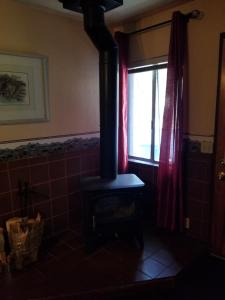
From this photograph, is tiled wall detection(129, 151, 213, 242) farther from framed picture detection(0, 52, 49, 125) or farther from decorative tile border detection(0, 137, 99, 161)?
framed picture detection(0, 52, 49, 125)

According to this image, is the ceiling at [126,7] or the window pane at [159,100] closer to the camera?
the ceiling at [126,7]

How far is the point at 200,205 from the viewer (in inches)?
88.7

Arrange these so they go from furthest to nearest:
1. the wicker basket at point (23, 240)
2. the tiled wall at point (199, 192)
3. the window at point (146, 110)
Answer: the window at point (146, 110)
the tiled wall at point (199, 192)
the wicker basket at point (23, 240)

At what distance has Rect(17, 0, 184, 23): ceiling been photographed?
2.14m

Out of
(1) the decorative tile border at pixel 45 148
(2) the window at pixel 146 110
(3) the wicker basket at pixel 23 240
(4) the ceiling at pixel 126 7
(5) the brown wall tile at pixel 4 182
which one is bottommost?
(3) the wicker basket at pixel 23 240

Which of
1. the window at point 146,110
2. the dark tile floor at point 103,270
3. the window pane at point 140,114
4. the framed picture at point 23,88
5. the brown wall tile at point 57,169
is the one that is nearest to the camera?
the dark tile floor at point 103,270

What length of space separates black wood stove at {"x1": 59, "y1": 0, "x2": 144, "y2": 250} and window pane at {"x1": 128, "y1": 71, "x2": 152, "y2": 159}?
654 mm

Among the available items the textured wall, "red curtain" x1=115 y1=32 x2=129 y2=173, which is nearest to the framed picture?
the textured wall

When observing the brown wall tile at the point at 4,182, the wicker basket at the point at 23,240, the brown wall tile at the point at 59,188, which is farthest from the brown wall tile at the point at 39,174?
the wicker basket at the point at 23,240

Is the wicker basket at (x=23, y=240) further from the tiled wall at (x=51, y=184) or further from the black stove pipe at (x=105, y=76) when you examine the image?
the black stove pipe at (x=105, y=76)

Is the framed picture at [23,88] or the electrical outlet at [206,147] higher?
the framed picture at [23,88]

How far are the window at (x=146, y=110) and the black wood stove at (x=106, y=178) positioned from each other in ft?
1.96

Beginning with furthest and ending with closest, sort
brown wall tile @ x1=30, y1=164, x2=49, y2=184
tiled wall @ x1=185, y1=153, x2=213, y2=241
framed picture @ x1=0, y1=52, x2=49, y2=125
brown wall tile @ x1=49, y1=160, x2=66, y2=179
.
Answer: brown wall tile @ x1=49, y1=160, x2=66, y2=179 → brown wall tile @ x1=30, y1=164, x2=49, y2=184 → tiled wall @ x1=185, y1=153, x2=213, y2=241 → framed picture @ x1=0, y1=52, x2=49, y2=125

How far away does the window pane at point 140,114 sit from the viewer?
2711 mm
